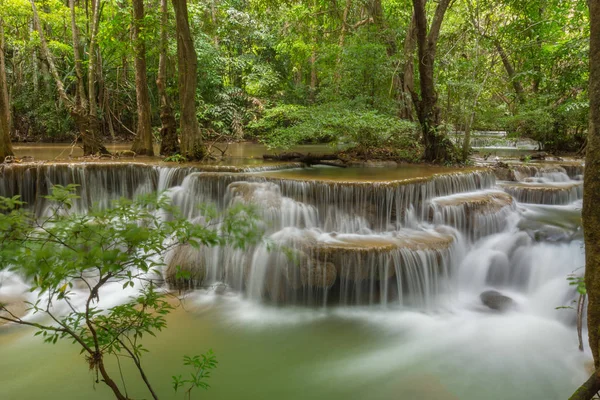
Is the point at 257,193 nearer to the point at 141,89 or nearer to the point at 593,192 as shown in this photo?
the point at 141,89

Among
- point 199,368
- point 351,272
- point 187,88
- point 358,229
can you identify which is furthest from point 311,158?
point 199,368

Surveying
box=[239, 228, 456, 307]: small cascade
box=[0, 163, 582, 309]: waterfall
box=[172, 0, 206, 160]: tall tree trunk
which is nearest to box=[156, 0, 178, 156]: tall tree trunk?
box=[172, 0, 206, 160]: tall tree trunk

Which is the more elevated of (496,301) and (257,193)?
(257,193)

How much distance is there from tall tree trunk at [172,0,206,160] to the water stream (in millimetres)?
1406

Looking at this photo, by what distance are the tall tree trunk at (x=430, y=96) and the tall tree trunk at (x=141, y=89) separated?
7.19 m

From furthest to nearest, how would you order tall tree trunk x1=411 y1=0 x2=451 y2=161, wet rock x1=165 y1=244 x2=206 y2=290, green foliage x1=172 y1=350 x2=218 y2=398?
tall tree trunk x1=411 y1=0 x2=451 y2=161
wet rock x1=165 y1=244 x2=206 y2=290
green foliage x1=172 y1=350 x2=218 y2=398

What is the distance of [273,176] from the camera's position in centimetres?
838

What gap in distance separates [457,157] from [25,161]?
1090 centimetres

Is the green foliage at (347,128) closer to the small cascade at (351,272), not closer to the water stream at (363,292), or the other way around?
the water stream at (363,292)

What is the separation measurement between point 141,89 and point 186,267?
646 cm

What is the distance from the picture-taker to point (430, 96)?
11133mm

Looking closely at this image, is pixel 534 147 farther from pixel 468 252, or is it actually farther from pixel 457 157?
Result: pixel 468 252

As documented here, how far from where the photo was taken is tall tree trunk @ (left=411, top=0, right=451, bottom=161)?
10602 millimetres

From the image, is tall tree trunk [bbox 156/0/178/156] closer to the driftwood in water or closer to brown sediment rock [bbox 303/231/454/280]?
the driftwood in water
